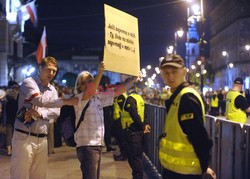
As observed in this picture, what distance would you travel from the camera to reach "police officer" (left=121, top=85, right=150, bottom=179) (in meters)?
7.79

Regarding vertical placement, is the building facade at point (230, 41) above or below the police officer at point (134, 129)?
above

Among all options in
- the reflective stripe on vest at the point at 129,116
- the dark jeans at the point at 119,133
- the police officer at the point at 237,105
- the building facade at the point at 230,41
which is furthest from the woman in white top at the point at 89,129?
the building facade at the point at 230,41

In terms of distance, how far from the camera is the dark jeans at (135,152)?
25.5ft

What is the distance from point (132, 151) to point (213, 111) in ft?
71.4

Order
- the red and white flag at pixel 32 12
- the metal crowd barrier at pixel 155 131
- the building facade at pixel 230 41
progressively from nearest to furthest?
the metal crowd barrier at pixel 155 131 < the red and white flag at pixel 32 12 < the building facade at pixel 230 41

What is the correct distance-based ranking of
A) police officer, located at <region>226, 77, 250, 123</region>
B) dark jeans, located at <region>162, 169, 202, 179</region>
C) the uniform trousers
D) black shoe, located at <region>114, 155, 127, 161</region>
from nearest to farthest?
dark jeans, located at <region>162, 169, 202, 179</region> → the uniform trousers → police officer, located at <region>226, 77, 250, 123</region> → black shoe, located at <region>114, 155, 127, 161</region>

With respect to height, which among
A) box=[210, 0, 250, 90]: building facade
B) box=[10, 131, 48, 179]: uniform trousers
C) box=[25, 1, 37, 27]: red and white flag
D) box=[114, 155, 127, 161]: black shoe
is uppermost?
box=[210, 0, 250, 90]: building facade

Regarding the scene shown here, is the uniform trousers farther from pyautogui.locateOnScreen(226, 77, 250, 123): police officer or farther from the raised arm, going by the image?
pyautogui.locateOnScreen(226, 77, 250, 123): police officer

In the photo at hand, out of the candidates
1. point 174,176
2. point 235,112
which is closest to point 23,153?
point 174,176

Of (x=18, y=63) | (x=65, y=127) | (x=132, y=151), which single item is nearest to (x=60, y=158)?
(x=132, y=151)

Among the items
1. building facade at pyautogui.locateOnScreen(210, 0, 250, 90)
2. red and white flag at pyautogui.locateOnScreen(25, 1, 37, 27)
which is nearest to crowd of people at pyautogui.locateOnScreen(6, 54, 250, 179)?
red and white flag at pyautogui.locateOnScreen(25, 1, 37, 27)

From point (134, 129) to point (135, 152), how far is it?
42 centimetres

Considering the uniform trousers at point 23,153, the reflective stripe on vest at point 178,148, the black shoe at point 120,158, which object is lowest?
the black shoe at point 120,158

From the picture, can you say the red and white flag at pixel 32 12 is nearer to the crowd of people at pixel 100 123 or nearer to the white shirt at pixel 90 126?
the crowd of people at pixel 100 123
